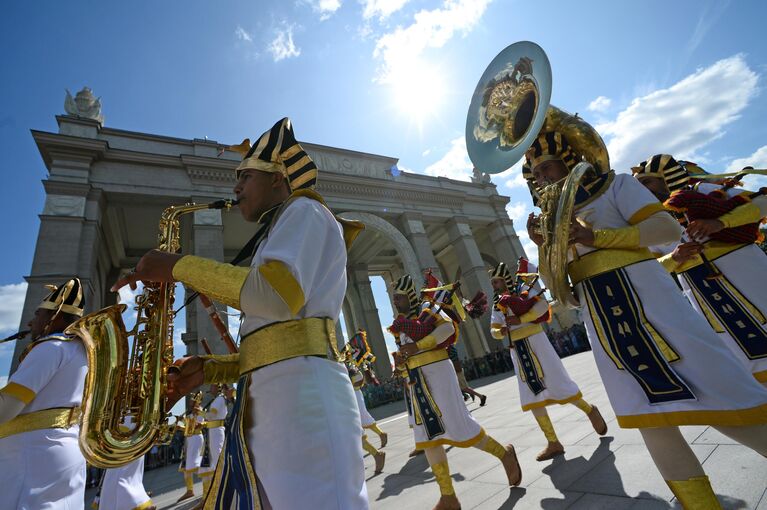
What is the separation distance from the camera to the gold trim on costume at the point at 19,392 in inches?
108

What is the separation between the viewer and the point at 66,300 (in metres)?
3.49

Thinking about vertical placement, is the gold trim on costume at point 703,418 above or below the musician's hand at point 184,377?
below

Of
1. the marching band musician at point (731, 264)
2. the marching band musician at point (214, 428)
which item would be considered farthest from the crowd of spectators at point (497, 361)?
the marching band musician at point (731, 264)

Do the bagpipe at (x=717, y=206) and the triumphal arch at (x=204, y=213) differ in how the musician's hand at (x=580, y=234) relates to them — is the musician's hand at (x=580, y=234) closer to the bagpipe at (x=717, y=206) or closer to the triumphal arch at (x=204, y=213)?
the bagpipe at (x=717, y=206)

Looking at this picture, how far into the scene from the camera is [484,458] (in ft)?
15.0

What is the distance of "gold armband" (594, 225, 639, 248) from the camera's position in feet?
6.66

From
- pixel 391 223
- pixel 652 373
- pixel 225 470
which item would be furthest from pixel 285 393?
pixel 391 223

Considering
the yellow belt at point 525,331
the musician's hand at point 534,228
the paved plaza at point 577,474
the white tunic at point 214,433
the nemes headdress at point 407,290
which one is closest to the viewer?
the paved plaza at point 577,474

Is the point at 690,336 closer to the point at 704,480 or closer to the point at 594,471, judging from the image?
the point at 704,480

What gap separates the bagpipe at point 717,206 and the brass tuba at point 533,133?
3.25ft

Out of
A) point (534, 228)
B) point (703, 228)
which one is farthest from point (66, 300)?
point (703, 228)

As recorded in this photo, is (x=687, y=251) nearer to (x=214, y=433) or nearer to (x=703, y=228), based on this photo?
(x=703, y=228)

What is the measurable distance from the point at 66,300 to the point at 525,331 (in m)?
5.50

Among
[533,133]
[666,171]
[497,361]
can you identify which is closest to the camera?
[533,133]
